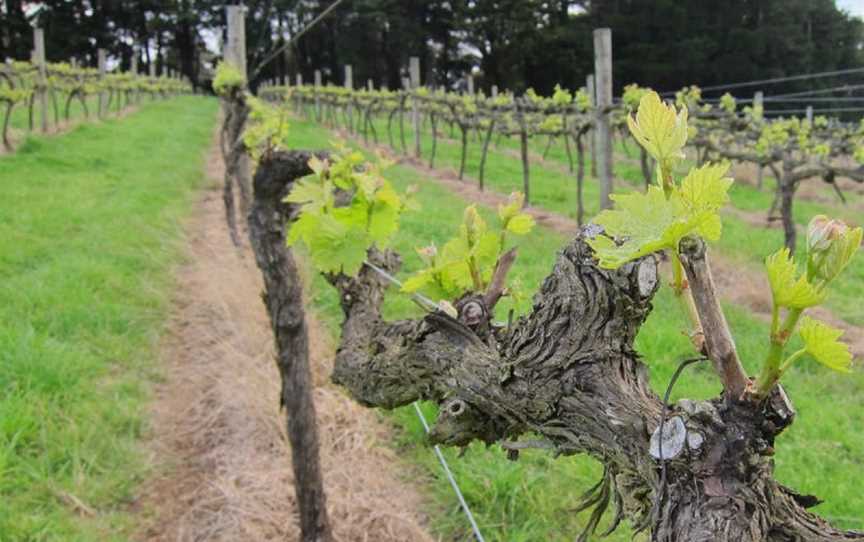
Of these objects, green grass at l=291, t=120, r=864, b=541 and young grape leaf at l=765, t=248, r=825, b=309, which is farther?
green grass at l=291, t=120, r=864, b=541

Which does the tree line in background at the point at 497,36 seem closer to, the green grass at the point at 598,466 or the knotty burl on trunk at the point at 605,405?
the green grass at the point at 598,466

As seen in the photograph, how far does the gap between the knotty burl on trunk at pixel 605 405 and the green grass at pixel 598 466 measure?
0.78 meters

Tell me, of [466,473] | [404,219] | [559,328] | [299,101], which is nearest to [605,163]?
[404,219]

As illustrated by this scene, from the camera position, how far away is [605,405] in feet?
3.32

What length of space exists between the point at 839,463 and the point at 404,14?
4213 cm

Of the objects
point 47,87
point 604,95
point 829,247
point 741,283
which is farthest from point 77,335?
point 47,87

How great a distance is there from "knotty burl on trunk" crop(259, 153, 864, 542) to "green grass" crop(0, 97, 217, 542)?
2369mm

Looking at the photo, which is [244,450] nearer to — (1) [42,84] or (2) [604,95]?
(2) [604,95]

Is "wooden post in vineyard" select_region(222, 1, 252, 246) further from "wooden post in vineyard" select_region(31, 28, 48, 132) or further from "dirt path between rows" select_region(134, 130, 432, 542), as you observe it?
"wooden post in vineyard" select_region(31, 28, 48, 132)

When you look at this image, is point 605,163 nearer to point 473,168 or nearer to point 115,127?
point 473,168

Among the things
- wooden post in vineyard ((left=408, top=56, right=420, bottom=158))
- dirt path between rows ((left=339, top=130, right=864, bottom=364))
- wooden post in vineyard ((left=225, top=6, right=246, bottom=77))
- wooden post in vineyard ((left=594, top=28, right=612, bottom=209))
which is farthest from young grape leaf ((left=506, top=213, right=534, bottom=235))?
wooden post in vineyard ((left=408, top=56, right=420, bottom=158))

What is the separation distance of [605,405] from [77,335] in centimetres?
472

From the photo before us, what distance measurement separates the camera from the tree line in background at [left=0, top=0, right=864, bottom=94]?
30.3m

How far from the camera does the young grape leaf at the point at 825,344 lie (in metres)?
0.74
